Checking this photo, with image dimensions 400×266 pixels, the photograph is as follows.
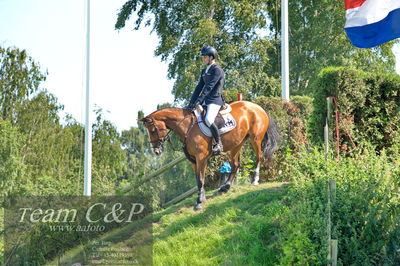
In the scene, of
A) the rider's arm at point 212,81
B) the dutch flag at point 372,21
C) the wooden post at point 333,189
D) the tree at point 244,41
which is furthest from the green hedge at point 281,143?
the tree at point 244,41

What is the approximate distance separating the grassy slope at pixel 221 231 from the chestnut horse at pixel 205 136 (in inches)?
18.8

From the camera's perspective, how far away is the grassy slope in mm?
8633

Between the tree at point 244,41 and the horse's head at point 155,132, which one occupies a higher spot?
the tree at point 244,41

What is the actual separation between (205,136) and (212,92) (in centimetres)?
79

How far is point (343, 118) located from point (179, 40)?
14518 mm

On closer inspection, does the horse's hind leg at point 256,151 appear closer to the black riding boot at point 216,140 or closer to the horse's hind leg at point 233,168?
the horse's hind leg at point 233,168

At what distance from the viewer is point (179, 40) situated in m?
25.3

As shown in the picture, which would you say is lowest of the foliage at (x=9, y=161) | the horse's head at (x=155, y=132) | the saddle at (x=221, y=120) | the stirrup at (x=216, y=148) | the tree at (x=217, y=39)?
the stirrup at (x=216, y=148)

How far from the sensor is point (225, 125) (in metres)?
10.9

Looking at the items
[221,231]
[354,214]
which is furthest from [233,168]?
[354,214]

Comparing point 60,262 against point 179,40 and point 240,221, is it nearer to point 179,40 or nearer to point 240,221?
point 240,221

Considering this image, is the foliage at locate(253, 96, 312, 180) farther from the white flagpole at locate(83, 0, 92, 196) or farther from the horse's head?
the white flagpole at locate(83, 0, 92, 196)

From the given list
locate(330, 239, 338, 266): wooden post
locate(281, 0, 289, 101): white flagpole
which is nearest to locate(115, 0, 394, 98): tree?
locate(281, 0, 289, 101): white flagpole

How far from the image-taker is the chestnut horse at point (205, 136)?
10.3 meters
